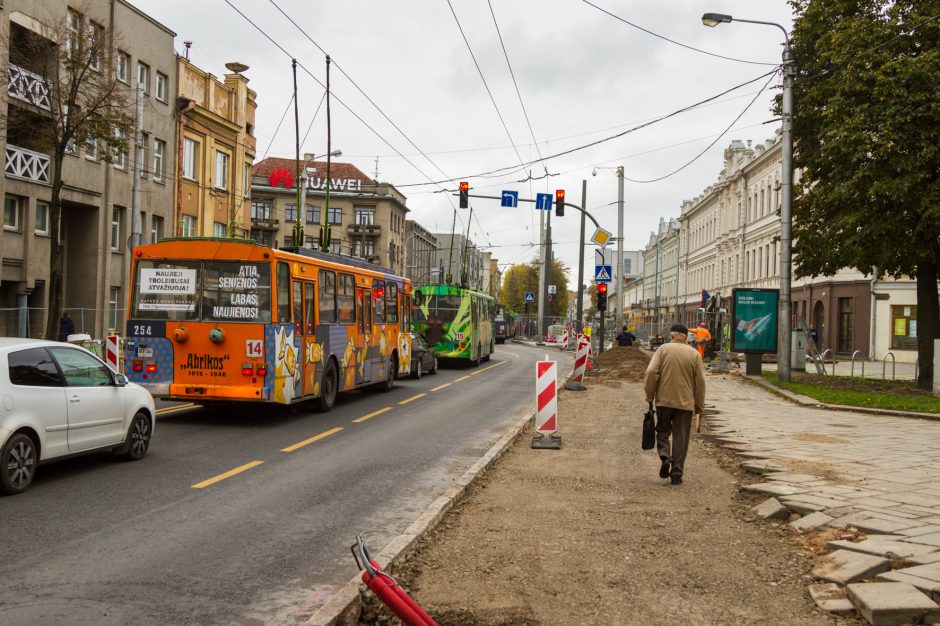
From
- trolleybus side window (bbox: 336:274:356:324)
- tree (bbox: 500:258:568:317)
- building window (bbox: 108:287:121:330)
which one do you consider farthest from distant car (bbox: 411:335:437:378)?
tree (bbox: 500:258:568:317)

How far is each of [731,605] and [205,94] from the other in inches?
1469

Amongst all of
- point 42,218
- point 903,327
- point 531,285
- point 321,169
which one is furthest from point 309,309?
point 531,285

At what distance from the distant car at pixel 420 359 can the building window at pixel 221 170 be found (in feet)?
54.3

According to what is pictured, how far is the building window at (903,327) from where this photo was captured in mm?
40844

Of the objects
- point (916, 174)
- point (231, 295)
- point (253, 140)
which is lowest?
point (231, 295)

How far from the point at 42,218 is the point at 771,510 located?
26.7m

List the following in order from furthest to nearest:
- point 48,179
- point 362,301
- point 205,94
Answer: point 205,94 → point 48,179 → point 362,301

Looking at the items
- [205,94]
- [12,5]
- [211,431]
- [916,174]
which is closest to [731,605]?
[211,431]

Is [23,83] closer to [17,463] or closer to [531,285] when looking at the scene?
[17,463]

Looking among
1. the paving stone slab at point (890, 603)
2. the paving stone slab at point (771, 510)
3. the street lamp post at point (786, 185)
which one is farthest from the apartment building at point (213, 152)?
the paving stone slab at point (890, 603)

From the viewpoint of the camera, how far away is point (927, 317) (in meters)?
22.8

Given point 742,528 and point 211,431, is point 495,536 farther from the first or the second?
point 211,431

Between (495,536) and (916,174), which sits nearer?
(495,536)

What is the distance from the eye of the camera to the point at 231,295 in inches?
541
